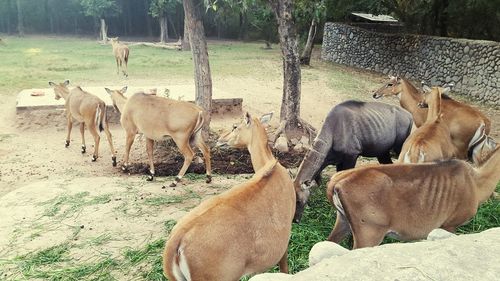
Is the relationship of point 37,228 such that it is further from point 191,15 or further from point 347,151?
point 191,15

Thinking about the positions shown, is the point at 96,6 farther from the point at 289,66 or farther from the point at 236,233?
the point at 236,233

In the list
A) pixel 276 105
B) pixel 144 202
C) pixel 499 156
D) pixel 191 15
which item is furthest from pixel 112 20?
pixel 499 156

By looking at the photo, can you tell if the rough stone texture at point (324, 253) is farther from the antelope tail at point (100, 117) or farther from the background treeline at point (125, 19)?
the background treeline at point (125, 19)

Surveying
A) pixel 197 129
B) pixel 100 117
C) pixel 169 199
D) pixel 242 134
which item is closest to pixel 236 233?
pixel 242 134

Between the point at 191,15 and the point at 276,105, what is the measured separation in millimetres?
4603

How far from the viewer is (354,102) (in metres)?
6.39

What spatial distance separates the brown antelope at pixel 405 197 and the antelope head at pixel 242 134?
3.77ft

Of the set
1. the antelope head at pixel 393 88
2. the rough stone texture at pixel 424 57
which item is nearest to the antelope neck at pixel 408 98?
the antelope head at pixel 393 88

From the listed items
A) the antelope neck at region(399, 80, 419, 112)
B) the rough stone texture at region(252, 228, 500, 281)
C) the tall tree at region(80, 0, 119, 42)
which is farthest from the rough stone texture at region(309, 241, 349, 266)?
the tall tree at region(80, 0, 119, 42)

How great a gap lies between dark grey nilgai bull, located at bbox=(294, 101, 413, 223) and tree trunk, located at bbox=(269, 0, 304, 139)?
2.86 metres

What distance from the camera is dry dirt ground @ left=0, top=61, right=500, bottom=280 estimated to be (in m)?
4.86

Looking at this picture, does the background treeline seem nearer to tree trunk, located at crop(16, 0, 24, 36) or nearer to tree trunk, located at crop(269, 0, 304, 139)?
tree trunk, located at crop(16, 0, 24, 36)

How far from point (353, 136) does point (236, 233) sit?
3184 millimetres

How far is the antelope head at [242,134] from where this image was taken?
4.85 metres
